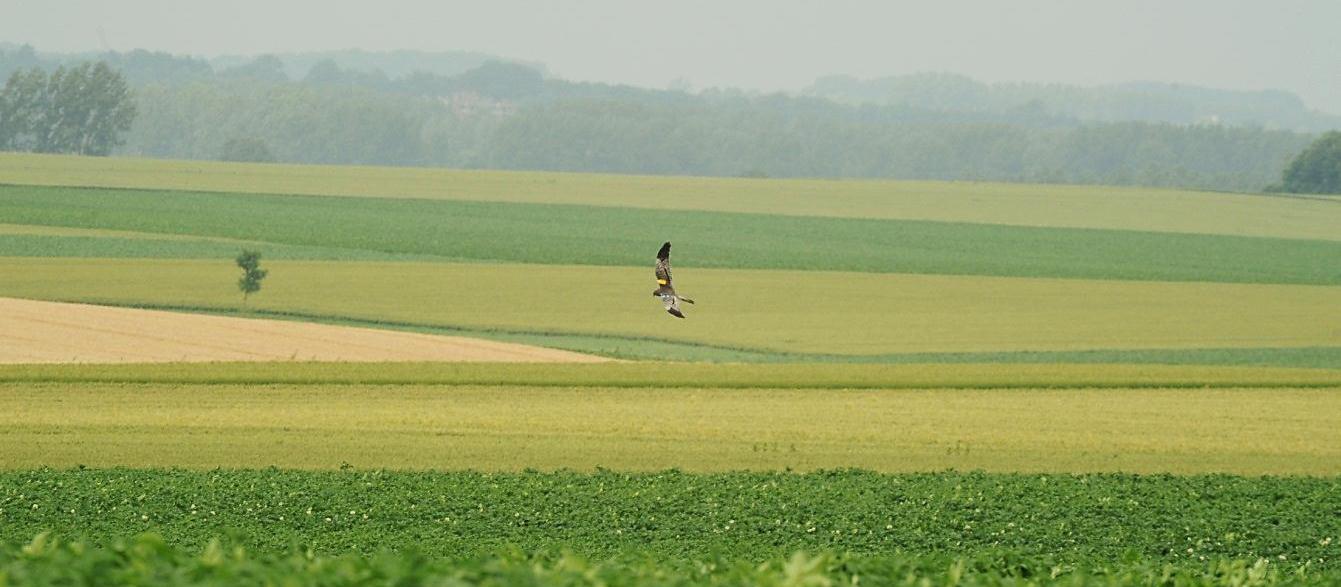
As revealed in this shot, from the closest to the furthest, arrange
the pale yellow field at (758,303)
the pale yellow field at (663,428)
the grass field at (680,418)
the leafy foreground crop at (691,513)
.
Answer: the leafy foreground crop at (691,513) → the pale yellow field at (663,428) → the grass field at (680,418) → the pale yellow field at (758,303)

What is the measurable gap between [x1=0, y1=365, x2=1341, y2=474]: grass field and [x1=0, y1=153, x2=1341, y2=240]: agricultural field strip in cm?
6549

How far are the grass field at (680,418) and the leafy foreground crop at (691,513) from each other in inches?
142

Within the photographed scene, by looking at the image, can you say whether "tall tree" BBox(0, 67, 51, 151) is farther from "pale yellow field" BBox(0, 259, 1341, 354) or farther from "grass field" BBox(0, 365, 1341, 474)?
"grass field" BBox(0, 365, 1341, 474)

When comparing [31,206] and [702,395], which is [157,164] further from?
[702,395]

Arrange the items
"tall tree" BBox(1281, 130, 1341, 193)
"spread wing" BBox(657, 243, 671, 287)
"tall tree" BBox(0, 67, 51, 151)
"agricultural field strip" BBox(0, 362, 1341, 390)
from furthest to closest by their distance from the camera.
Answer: "tall tree" BBox(0, 67, 51, 151) → "tall tree" BBox(1281, 130, 1341, 193) → "agricultural field strip" BBox(0, 362, 1341, 390) → "spread wing" BBox(657, 243, 671, 287)

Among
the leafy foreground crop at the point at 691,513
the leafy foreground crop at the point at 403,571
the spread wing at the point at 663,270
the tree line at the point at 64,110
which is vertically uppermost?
the tree line at the point at 64,110

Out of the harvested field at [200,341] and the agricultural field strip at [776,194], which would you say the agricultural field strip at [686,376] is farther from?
the agricultural field strip at [776,194]

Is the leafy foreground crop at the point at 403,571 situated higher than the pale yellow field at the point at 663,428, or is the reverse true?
the leafy foreground crop at the point at 403,571

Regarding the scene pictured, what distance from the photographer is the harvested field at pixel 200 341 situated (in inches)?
1630

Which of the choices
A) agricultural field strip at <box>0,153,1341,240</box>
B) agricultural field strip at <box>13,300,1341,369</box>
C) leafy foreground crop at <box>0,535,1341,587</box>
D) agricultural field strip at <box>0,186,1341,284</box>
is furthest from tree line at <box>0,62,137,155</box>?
leafy foreground crop at <box>0,535,1341,587</box>

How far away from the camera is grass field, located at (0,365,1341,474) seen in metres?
27.3

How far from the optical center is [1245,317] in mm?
60094

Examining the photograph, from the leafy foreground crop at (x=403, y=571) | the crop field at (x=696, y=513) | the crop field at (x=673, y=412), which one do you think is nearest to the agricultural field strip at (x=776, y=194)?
the crop field at (x=673, y=412)

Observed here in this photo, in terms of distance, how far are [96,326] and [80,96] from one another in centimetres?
12287
